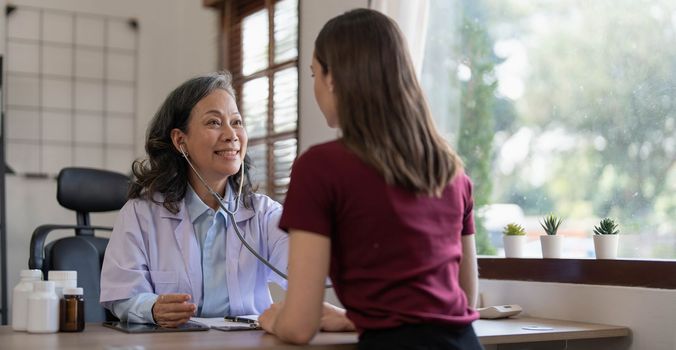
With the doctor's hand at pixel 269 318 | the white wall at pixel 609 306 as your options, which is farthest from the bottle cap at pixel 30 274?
the white wall at pixel 609 306

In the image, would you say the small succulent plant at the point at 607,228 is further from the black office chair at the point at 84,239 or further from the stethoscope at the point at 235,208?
the black office chair at the point at 84,239

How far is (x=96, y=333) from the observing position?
167 cm

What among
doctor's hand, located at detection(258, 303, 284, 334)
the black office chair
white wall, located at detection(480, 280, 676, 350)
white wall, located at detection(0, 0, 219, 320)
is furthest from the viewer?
white wall, located at detection(0, 0, 219, 320)

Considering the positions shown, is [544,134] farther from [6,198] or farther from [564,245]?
[6,198]

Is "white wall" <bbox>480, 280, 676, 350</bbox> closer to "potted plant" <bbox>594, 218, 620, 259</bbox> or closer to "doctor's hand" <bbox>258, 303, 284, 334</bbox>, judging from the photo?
"potted plant" <bbox>594, 218, 620, 259</bbox>

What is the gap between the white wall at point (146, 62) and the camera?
423cm

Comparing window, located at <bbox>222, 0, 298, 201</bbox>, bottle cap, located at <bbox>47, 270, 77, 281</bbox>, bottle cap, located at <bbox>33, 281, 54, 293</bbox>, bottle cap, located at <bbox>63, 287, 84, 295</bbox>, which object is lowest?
bottle cap, located at <bbox>63, 287, 84, 295</bbox>

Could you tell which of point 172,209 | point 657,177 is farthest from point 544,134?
point 172,209

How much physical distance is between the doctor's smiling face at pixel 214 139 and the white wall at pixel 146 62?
2157mm

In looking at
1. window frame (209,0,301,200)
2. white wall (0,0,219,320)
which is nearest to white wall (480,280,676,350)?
window frame (209,0,301,200)

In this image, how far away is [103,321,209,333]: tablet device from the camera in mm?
1711

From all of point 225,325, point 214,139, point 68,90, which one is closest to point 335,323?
point 225,325

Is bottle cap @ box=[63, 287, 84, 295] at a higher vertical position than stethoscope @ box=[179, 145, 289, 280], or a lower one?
lower

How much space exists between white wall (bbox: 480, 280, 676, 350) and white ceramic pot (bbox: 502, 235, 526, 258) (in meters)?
0.09
